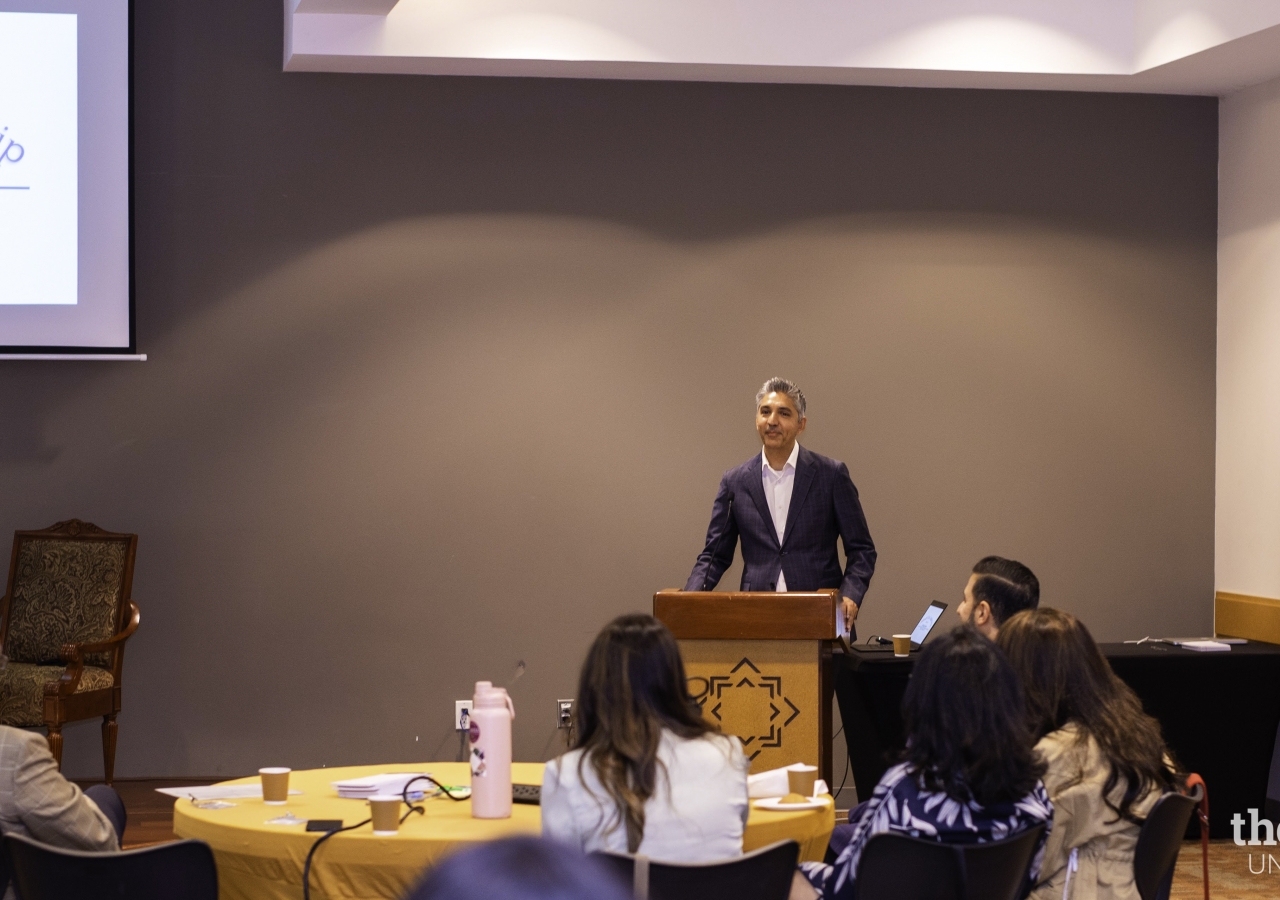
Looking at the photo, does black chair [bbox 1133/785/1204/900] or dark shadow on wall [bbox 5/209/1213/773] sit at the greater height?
dark shadow on wall [bbox 5/209/1213/773]

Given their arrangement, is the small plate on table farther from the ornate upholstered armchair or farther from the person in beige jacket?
the ornate upholstered armchair

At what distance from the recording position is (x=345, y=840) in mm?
2422

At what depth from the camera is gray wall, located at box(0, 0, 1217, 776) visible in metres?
6.04

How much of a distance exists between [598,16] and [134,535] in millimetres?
3123

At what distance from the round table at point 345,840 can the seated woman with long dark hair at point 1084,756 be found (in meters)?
0.49

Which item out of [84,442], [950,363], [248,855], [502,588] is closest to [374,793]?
[248,855]

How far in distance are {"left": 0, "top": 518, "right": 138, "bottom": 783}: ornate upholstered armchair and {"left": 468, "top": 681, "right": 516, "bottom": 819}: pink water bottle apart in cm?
335

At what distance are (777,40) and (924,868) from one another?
4525mm

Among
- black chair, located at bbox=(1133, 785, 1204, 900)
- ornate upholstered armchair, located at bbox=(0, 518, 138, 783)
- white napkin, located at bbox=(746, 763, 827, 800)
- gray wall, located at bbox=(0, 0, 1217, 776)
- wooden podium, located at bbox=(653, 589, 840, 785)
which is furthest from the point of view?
gray wall, located at bbox=(0, 0, 1217, 776)

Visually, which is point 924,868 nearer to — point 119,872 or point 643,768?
point 643,768

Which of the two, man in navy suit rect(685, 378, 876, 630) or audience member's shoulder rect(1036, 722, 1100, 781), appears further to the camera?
man in navy suit rect(685, 378, 876, 630)

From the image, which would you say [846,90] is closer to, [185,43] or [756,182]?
[756,182]

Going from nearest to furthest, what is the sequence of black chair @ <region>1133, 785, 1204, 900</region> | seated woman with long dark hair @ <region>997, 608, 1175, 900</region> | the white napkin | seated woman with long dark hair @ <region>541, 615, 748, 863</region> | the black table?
seated woman with long dark hair @ <region>541, 615, 748, 863</region>, black chair @ <region>1133, 785, 1204, 900</region>, seated woman with long dark hair @ <region>997, 608, 1175, 900</region>, the white napkin, the black table

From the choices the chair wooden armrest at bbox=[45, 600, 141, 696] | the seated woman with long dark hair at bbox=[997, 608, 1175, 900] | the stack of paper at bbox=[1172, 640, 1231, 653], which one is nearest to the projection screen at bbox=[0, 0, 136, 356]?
the chair wooden armrest at bbox=[45, 600, 141, 696]
